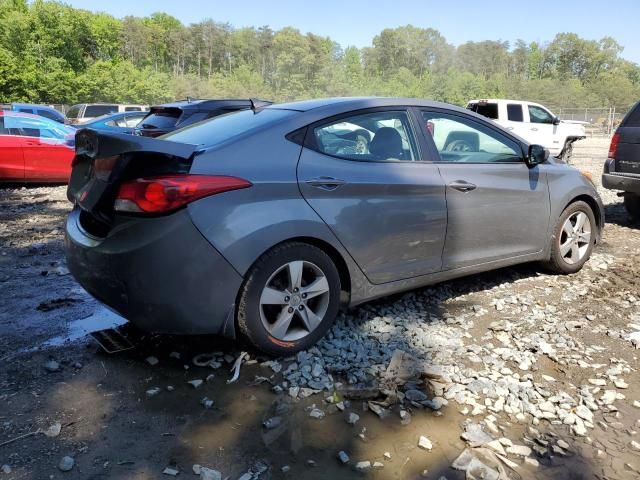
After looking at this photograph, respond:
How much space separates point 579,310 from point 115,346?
3.46m

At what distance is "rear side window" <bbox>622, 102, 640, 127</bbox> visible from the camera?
24.0 ft

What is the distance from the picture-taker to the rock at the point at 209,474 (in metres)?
2.35

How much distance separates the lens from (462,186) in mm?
4020

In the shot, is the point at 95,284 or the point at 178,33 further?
the point at 178,33

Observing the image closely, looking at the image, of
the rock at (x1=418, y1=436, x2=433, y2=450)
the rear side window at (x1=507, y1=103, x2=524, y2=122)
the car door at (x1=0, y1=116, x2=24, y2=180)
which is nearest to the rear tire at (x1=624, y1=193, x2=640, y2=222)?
the rock at (x1=418, y1=436, x2=433, y2=450)

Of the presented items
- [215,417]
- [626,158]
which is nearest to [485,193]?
[215,417]

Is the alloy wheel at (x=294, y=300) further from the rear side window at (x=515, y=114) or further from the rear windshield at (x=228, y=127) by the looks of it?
the rear side window at (x=515, y=114)

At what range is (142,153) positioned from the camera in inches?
117

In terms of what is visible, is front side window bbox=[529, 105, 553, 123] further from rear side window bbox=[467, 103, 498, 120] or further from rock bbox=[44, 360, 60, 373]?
rock bbox=[44, 360, 60, 373]

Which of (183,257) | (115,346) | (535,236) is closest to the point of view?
(183,257)

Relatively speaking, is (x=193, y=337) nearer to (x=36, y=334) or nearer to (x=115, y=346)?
(x=115, y=346)

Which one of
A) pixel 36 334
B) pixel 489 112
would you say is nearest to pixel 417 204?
pixel 36 334

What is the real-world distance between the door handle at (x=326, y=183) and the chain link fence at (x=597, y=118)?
37857mm

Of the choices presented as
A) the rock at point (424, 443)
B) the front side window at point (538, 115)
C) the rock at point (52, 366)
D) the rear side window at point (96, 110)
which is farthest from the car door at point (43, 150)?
the rear side window at point (96, 110)
